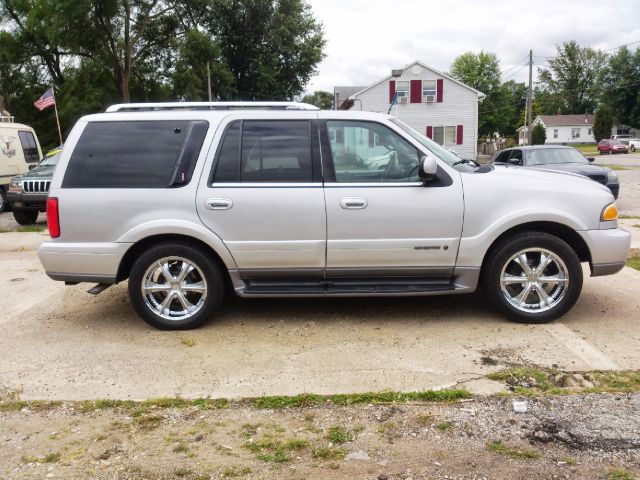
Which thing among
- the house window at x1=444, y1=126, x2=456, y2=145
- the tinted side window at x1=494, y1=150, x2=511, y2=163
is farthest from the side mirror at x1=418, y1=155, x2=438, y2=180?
the house window at x1=444, y1=126, x2=456, y2=145

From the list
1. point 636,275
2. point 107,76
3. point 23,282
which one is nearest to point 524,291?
point 636,275

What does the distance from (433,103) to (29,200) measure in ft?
109

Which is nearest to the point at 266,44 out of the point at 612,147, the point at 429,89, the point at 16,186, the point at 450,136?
the point at 429,89

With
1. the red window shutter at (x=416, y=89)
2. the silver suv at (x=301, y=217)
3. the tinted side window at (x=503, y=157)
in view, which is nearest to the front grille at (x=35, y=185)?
the silver suv at (x=301, y=217)

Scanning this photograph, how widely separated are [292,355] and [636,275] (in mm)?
4486

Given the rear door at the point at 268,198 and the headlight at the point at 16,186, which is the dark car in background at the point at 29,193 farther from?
the rear door at the point at 268,198

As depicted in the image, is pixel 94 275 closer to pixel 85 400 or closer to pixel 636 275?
pixel 85 400

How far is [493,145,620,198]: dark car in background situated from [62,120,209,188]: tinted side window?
9141mm

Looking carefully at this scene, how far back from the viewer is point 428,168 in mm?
4719

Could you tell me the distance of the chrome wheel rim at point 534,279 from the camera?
4.95 metres

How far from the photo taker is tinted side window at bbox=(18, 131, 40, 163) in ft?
51.3

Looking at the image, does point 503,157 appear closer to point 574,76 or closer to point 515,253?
point 515,253

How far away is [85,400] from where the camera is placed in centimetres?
379

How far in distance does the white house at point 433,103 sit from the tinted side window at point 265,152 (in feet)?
120
